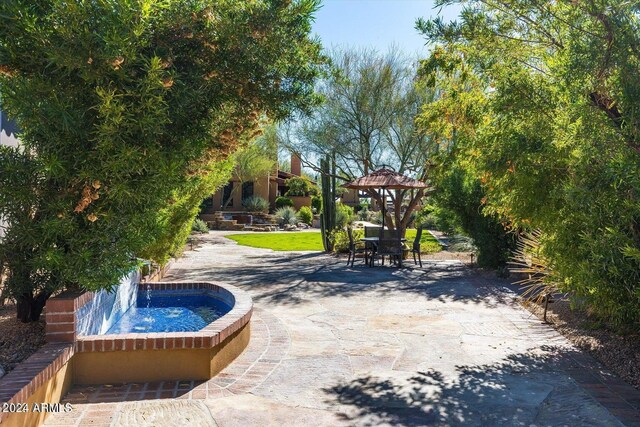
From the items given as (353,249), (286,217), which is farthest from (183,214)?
(286,217)

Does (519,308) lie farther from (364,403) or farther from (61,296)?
(61,296)

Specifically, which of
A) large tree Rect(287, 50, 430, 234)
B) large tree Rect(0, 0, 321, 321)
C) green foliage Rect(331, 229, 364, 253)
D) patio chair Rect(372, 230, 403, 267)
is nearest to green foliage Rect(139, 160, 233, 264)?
large tree Rect(0, 0, 321, 321)

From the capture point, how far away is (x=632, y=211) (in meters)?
4.13

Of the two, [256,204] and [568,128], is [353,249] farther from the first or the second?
[256,204]

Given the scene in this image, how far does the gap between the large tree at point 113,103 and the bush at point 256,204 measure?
87.9 ft

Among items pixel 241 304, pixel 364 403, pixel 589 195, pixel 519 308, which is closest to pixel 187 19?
pixel 241 304

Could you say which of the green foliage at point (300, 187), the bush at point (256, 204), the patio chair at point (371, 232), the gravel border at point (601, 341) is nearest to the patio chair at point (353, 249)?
the patio chair at point (371, 232)

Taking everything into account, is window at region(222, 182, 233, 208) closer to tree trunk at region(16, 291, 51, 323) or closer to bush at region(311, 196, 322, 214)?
bush at region(311, 196, 322, 214)

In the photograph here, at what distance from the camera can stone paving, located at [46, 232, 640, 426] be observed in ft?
11.8

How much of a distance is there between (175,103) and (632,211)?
3.99 m

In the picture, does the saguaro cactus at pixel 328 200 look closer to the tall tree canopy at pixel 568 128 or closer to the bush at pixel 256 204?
the tall tree canopy at pixel 568 128

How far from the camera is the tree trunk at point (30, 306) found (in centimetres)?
468

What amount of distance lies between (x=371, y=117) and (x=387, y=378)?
11.7 meters

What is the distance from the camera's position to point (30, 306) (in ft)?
15.5
